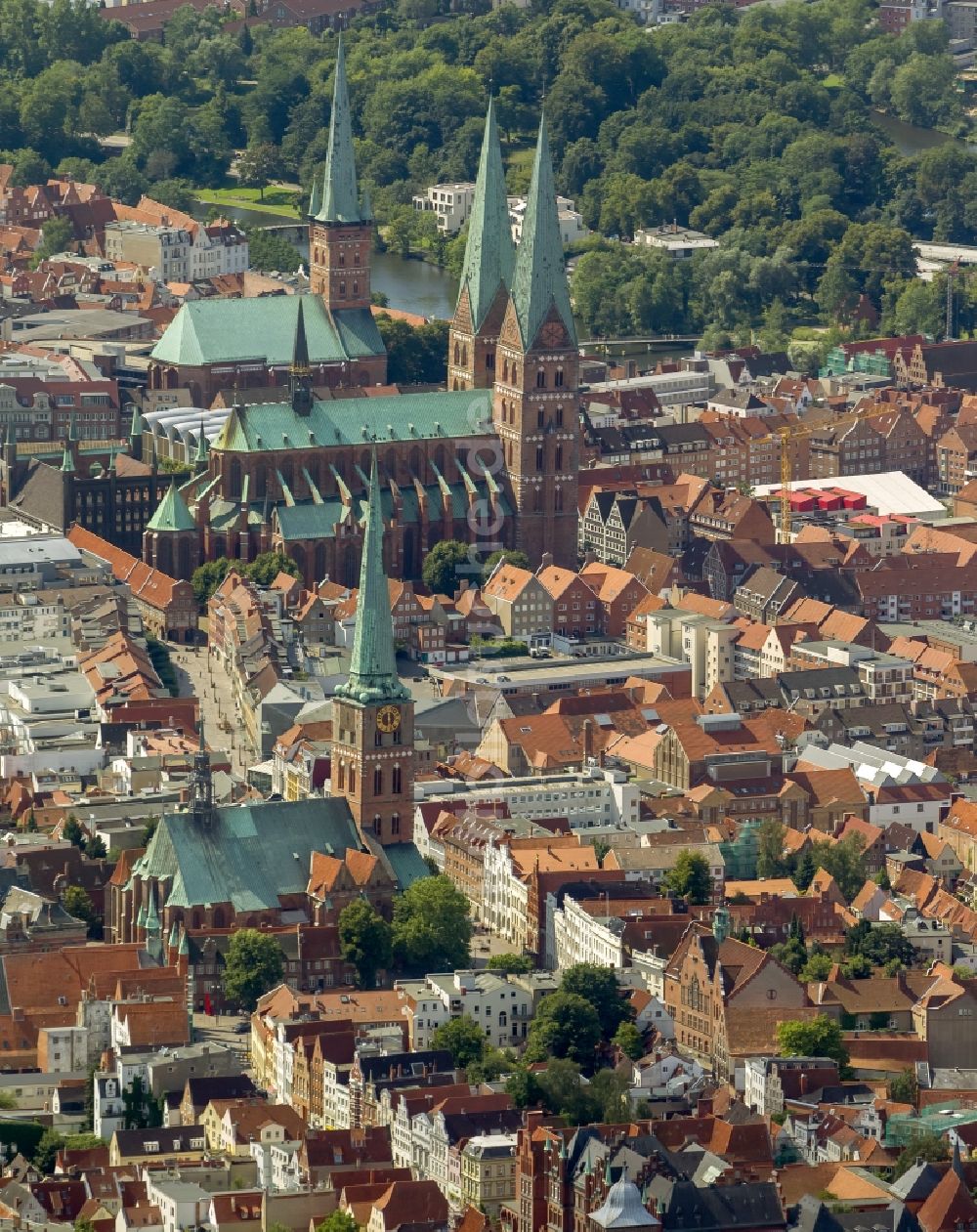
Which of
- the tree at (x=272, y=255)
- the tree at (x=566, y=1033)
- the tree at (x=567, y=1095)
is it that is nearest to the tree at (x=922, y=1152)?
the tree at (x=567, y=1095)

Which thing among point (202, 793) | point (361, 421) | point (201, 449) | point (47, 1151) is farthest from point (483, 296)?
point (47, 1151)

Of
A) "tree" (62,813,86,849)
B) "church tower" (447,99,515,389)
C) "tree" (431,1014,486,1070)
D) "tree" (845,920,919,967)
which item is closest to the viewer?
"tree" (431,1014,486,1070)

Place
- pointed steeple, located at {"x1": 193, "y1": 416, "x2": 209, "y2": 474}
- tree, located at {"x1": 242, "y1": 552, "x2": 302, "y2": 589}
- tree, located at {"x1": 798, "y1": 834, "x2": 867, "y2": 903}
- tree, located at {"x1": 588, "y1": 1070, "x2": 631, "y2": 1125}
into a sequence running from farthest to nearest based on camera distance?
pointed steeple, located at {"x1": 193, "y1": 416, "x2": 209, "y2": 474}
tree, located at {"x1": 242, "y1": 552, "x2": 302, "y2": 589}
tree, located at {"x1": 798, "y1": 834, "x2": 867, "y2": 903}
tree, located at {"x1": 588, "y1": 1070, "x2": 631, "y2": 1125}

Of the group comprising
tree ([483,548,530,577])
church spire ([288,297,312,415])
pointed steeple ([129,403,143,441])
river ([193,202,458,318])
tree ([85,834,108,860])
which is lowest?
river ([193,202,458,318])

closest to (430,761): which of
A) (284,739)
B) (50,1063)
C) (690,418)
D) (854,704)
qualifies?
(284,739)

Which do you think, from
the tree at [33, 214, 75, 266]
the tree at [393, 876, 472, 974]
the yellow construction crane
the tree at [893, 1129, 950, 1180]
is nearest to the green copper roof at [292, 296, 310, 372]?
the yellow construction crane

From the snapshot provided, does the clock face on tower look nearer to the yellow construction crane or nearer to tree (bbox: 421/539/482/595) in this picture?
tree (bbox: 421/539/482/595)
